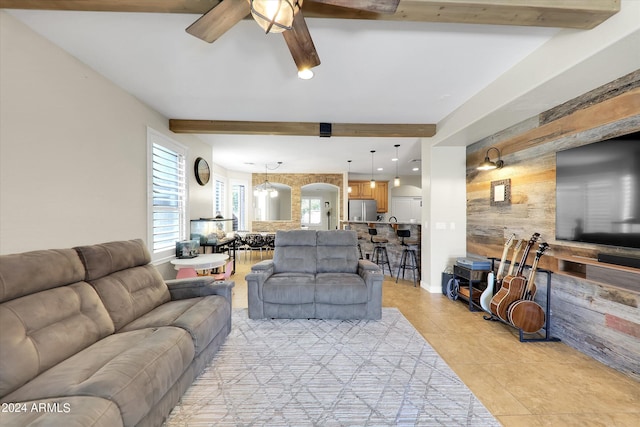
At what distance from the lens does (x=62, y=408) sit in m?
1.03

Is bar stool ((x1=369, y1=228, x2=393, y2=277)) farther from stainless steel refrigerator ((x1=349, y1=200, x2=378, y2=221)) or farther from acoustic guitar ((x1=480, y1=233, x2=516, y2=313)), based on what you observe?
stainless steel refrigerator ((x1=349, y1=200, x2=378, y2=221))

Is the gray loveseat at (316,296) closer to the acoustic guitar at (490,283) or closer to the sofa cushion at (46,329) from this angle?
the acoustic guitar at (490,283)

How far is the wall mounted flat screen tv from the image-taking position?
1.95 m

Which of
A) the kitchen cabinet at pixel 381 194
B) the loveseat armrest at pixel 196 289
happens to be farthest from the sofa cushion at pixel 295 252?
the kitchen cabinet at pixel 381 194

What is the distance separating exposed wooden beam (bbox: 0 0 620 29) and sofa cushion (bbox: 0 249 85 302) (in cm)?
158

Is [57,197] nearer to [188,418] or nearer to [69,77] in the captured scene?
[69,77]

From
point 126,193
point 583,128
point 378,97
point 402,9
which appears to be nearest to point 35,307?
point 126,193

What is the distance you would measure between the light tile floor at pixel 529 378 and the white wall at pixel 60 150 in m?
3.51

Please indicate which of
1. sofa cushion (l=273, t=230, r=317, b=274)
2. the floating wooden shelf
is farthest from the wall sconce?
sofa cushion (l=273, t=230, r=317, b=274)

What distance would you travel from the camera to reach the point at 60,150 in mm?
2119

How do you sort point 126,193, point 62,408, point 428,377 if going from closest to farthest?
point 62,408, point 428,377, point 126,193

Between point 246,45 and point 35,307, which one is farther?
point 246,45

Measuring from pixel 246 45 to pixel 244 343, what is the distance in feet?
8.83

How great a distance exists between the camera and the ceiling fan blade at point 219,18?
4.43ft
